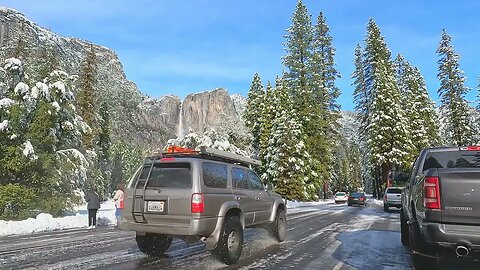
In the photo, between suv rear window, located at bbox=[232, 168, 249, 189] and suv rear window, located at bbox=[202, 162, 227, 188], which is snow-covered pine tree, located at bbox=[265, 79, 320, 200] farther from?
suv rear window, located at bbox=[202, 162, 227, 188]

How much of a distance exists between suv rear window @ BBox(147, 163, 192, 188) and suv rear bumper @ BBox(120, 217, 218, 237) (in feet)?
2.29

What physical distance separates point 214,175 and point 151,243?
7.30 ft

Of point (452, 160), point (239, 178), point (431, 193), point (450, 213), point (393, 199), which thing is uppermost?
point (452, 160)

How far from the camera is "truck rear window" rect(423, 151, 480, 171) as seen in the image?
6895 mm

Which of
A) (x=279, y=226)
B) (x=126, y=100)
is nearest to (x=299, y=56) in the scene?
(x=279, y=226)

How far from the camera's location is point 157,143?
115438 millimetres

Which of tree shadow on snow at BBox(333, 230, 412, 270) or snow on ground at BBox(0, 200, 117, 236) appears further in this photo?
snow on ground at BBox(0, 200, 117, 236)

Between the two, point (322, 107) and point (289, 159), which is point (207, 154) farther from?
point (322, 107)

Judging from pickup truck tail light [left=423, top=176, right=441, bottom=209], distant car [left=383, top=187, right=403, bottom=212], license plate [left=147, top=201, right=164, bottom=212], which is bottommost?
distant car [left=383, top=187, right=403, bottom=212]

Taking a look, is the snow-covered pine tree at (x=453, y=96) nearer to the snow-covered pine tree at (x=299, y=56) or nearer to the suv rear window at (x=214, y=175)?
the snow-covered pine tree at (x=299, y=56)

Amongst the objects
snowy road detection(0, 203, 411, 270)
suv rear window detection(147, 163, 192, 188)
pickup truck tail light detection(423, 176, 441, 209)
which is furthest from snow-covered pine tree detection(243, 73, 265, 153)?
pickup truck tail light detection(423, 176, 441, 209)

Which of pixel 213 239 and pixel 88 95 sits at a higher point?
pixel 88 95

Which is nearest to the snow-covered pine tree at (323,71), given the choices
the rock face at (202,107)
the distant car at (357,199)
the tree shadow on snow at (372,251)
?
the distant car at (357,199)

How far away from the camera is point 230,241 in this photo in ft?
24.8
